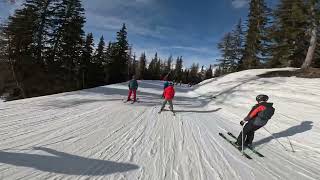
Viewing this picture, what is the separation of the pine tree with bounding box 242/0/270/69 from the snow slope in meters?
34.1

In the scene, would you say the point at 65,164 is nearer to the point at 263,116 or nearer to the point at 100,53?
the point at 263,116

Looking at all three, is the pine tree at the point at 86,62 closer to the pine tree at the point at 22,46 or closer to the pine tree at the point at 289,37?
the pine tree at the point at 22,46

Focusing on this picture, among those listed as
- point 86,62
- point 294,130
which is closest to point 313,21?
point 294,130

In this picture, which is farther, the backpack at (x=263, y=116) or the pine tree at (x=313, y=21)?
the pine tree at (x=313, y=21)

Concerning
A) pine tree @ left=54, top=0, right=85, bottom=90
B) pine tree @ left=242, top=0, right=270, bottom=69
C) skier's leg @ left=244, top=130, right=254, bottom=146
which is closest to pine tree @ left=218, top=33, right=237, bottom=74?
pine tree @ left=242, top=0, right=270, bottom=69

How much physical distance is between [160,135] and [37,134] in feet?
12.4

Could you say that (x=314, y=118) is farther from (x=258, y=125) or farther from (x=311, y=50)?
(x=311, y=50)

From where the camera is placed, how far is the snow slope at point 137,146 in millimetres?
5512

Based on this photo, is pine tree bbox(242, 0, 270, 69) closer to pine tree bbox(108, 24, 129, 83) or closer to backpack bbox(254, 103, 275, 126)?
pine tree bbox(108, 24, 129, 83)

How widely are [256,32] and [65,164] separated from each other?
1792 inches

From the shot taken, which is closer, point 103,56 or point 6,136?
point 6,136

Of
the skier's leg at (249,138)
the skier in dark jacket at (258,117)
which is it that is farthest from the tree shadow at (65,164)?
the skier's leg at (249,138)

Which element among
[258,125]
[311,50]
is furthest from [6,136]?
[311,50]

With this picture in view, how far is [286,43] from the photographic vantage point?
34438mm
